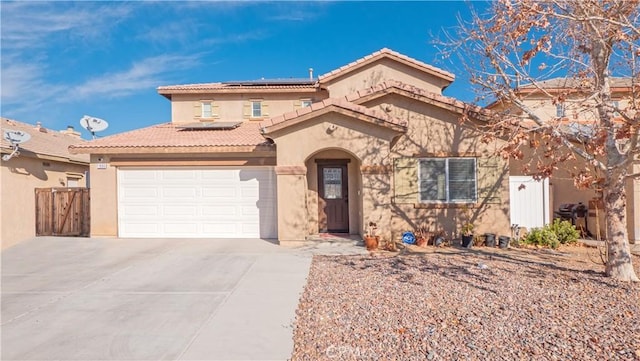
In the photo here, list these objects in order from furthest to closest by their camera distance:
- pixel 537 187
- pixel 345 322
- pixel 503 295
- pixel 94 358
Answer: pixel 537 187, pixel 503 295, pixel 345 322, pixel 94 358

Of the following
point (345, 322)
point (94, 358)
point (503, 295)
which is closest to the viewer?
point (94, 358)

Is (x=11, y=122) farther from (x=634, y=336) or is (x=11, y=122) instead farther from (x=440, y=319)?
(x=634, y=336)

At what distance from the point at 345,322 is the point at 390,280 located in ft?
7.53

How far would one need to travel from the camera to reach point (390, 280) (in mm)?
7141

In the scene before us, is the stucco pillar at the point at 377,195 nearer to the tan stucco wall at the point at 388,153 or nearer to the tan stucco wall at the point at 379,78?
the tan stucco wall at the point at 388,153

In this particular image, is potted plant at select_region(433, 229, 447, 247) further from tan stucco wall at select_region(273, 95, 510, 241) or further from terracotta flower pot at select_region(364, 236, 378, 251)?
terracotta flower pot at select_region(364, 236, 378, 251)

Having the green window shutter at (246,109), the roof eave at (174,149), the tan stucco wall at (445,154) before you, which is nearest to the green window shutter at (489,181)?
the tan stucco wall at (445,154)

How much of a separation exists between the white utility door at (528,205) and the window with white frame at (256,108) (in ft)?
36.3

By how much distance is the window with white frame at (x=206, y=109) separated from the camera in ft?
55.1

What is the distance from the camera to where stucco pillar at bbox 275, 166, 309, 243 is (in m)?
10.7

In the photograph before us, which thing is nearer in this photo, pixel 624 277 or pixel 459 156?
pixel 624 277

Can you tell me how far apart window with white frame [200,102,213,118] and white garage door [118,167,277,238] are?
5117 millimetres

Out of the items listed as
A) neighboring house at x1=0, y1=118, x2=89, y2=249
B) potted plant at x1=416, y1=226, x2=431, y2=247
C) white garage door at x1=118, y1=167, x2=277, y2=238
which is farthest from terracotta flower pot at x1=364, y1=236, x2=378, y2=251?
neighboring house at x1=0, y1=118, x2=89, y2=249

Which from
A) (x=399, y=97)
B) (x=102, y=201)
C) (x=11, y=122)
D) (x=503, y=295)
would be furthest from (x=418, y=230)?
(x=11, y=122)
